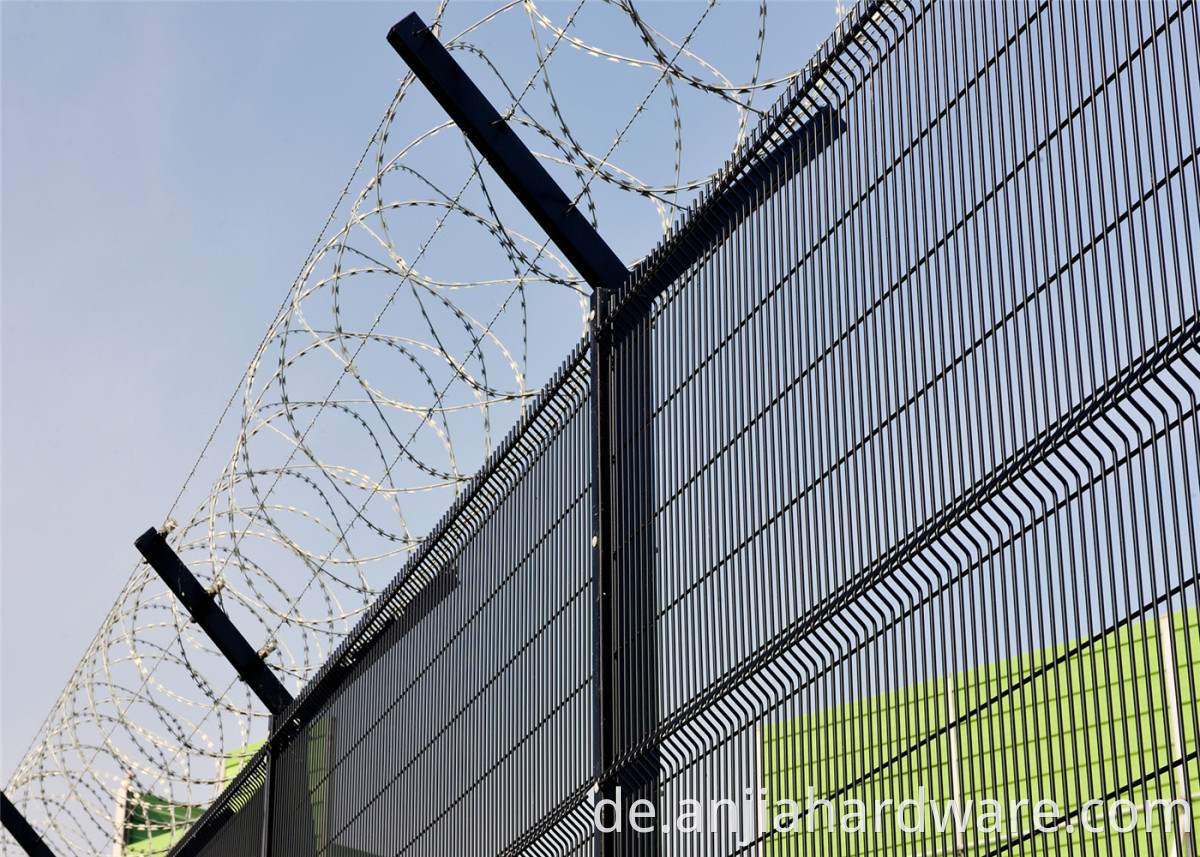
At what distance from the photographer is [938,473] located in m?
4.57

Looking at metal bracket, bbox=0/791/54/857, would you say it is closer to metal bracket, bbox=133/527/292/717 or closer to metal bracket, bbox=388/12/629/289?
metal bracket, bbox=133/527/292/717

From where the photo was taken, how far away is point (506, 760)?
7.36 m

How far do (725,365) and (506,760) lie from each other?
233 centimetres

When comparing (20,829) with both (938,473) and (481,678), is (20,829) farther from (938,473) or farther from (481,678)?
(938,473)

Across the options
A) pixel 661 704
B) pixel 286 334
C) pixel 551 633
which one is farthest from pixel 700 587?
pixel 286 334

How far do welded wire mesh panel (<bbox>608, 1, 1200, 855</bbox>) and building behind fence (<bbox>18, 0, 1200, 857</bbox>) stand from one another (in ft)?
0.03

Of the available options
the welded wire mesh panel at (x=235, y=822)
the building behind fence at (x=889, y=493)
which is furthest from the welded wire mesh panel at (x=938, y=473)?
the welded wire mesh panel at (x=235, y=822)

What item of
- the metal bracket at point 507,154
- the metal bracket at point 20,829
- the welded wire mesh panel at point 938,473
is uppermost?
the metal bracket at point 507,154

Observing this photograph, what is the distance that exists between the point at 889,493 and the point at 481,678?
3523 millimetres

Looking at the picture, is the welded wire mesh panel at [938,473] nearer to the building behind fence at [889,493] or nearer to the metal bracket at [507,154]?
the building behind fence at [889,493]

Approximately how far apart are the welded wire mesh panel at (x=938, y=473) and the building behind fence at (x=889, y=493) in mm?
10

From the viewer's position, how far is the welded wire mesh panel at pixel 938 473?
393cm

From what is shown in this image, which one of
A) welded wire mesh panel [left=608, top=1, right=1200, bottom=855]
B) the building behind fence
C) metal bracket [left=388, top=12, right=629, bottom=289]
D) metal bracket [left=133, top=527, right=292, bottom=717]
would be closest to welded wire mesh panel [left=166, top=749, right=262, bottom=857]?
metal bracket [left=133, top=527, right=292, bottom=717]

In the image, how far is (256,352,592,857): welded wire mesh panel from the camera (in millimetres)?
7035
